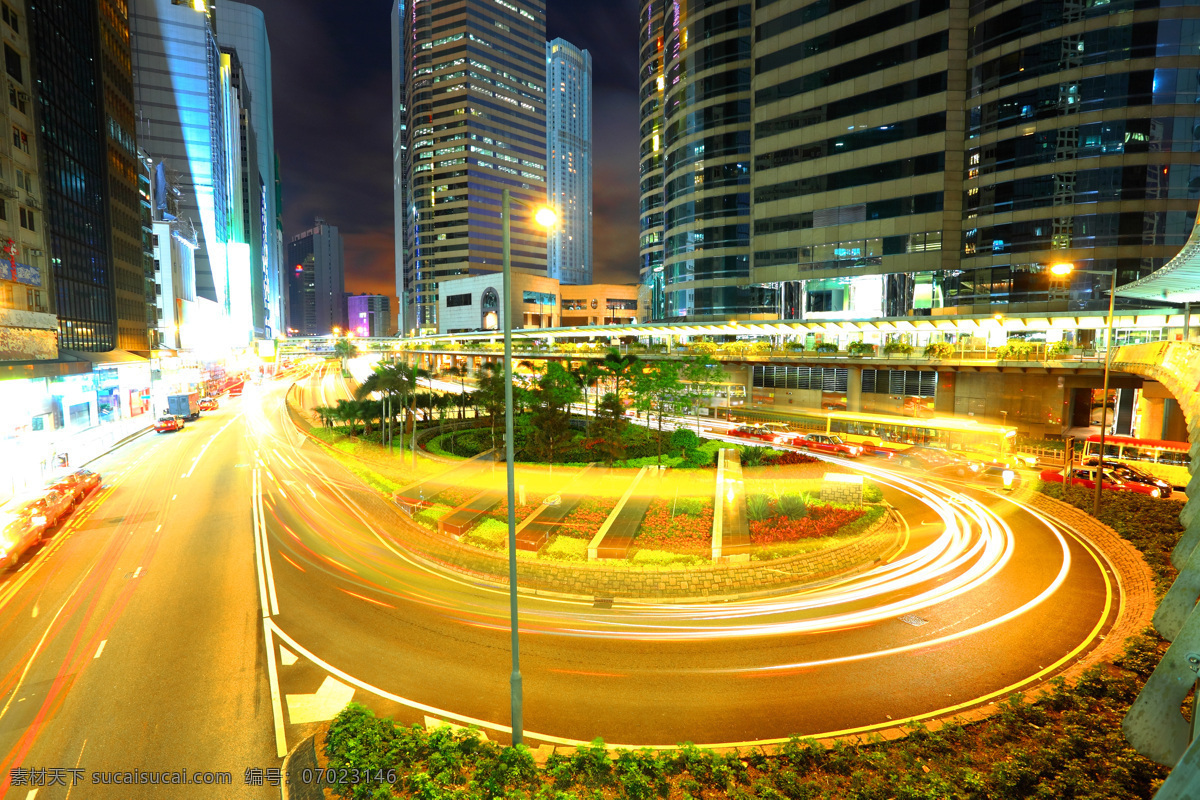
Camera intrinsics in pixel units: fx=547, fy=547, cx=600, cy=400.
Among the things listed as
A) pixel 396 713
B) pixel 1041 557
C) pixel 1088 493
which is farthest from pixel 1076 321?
pixel 396 713

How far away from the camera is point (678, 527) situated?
73.8 feet

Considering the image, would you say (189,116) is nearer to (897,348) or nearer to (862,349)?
(862,349)

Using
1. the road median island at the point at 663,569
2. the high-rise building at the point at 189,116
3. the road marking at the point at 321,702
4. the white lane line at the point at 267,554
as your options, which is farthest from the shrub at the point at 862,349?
the high-rise building at the point at 189,116

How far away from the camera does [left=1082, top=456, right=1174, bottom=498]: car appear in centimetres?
2794

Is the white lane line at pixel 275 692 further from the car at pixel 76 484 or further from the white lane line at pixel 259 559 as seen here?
the car at pixel 76 484

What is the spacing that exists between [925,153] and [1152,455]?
1394 inches

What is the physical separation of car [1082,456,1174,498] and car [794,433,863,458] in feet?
42.8

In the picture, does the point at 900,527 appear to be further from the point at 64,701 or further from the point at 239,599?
the point at 64,701

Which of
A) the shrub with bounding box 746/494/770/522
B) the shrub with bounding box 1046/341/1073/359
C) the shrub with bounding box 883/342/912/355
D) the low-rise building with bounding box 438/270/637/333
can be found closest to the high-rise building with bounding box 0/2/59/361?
the shrub with bounding box 746/494/770/522

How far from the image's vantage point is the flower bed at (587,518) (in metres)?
22.2

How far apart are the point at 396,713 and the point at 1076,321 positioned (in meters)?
49.6

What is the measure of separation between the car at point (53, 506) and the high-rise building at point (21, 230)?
699 inches

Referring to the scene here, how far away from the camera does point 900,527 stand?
2414 cm

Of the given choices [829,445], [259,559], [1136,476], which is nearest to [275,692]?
[259,559]
